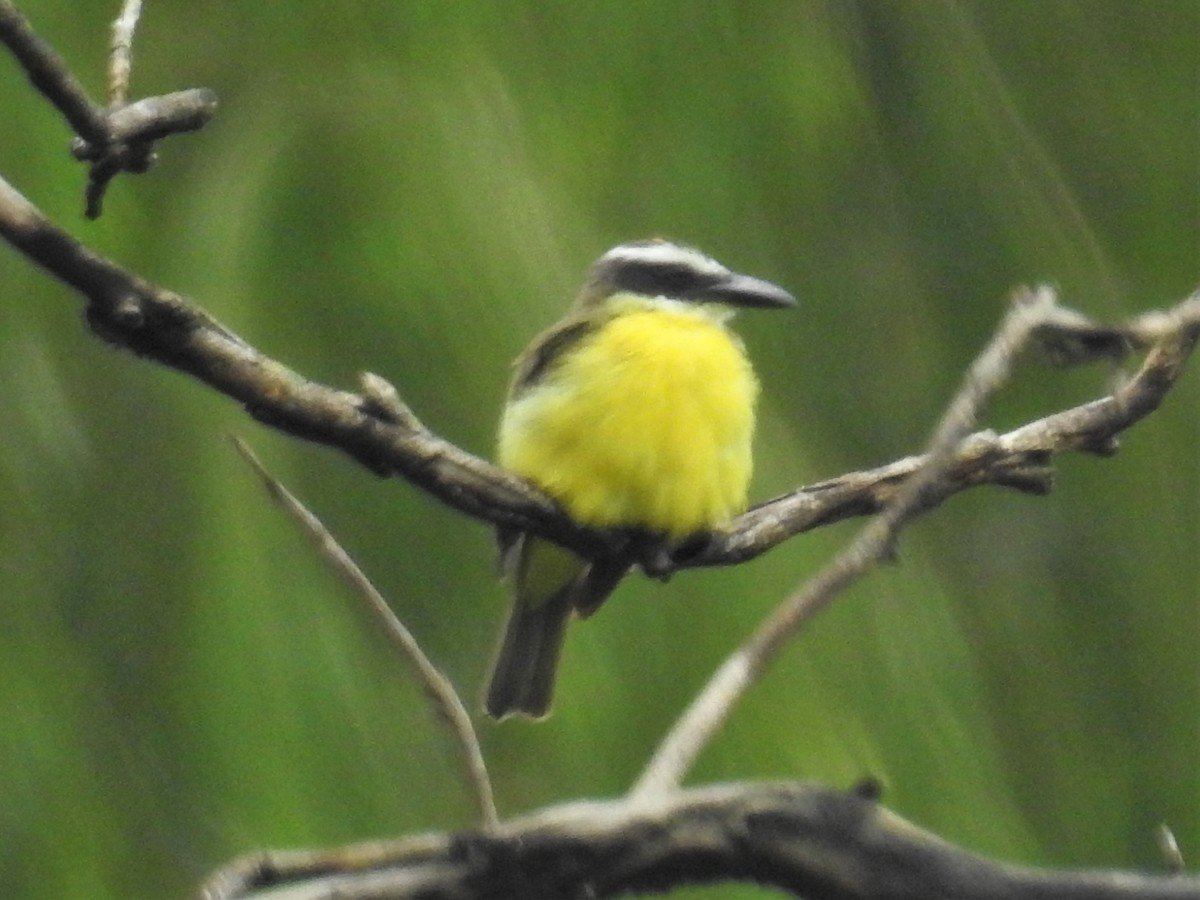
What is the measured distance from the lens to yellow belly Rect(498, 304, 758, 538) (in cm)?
147

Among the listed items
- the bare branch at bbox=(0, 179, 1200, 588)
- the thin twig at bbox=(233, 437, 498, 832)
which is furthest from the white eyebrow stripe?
the thin twig at bbox=(233, 437, 498, 832)

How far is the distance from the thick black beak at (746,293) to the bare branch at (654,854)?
0.87 meters

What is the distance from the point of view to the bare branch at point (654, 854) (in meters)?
0.69

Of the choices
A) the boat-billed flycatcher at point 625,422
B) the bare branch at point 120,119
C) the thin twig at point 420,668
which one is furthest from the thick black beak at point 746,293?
the thin twig at point 420,668

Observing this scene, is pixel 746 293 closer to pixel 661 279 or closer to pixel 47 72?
pixel 661 279

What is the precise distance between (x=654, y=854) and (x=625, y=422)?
820 mm

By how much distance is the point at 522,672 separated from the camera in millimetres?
1529

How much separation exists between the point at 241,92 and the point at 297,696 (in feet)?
1.55

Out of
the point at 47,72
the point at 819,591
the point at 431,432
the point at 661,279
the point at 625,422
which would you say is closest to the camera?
the point at 819,591

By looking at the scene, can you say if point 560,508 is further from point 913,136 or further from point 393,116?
point 913,136

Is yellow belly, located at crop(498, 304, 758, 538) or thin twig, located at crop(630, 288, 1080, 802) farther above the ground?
thin twig, located at crop(630, 288, 1080, 802)

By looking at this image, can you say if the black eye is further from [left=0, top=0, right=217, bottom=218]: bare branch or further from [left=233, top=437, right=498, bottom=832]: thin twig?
[left=233, top=437, right=498, bottom=832]: thin twig

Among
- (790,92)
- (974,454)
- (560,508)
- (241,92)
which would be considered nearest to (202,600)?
(560,508)

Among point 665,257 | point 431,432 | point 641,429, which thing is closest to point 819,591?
point 431,432
